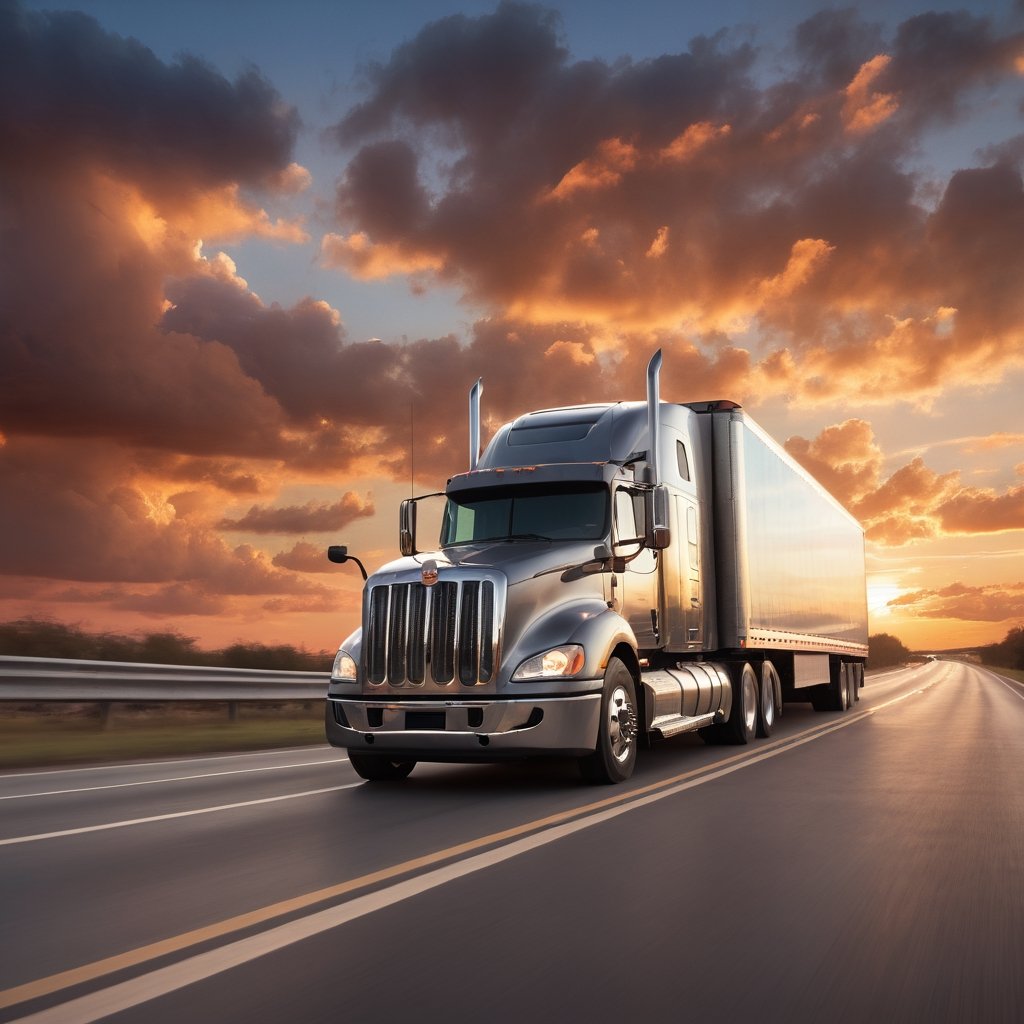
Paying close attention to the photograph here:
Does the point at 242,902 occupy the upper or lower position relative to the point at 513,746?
lower

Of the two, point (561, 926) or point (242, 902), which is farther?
point (242, 902)

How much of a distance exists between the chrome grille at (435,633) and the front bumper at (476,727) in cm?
23

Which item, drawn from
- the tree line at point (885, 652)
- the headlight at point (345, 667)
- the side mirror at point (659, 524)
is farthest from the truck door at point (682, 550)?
the tree line at point (885, 652)

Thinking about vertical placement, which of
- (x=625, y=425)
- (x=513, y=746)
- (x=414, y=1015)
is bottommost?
(x=414, y=1015)

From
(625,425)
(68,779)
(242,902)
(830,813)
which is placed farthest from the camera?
(625,425)

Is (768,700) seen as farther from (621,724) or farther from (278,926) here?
(278,926)

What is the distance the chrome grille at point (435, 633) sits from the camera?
10133 mm

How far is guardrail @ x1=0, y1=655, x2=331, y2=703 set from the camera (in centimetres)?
1510

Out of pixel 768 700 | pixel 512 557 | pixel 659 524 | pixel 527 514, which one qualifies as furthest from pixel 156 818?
pixel 768 700

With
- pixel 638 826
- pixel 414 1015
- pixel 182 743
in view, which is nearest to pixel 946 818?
pixel 638 826

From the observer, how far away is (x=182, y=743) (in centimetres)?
1675

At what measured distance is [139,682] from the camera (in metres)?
17.2

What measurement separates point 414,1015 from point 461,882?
7.22 feet

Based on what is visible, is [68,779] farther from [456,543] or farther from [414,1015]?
[414,1015]
